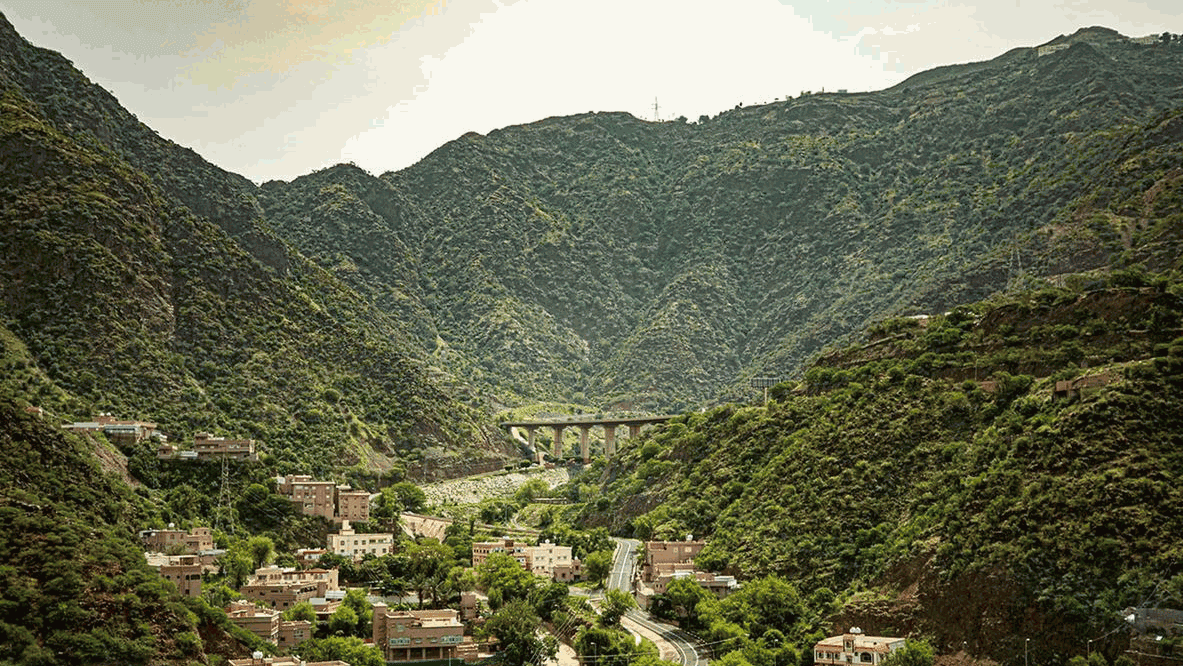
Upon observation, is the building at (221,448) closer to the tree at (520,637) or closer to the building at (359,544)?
the building at (359,544)

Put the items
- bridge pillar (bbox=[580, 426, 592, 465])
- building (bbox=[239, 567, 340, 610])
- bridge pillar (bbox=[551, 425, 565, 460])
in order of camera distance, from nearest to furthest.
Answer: building (bbox=[239, 567, 340, 610])
bridge pillar (bbox=[580, 426, 592, 465])
bridge pillar (bbox=[551, 425, 565, 460])

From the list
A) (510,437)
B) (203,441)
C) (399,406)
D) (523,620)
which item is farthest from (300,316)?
(523,620)

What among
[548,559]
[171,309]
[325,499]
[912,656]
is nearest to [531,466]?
[171,309]

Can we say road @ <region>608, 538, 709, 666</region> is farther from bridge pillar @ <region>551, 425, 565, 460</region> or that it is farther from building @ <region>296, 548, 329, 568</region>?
bridge pillar @ <region>551, 425, 565, 460</region>

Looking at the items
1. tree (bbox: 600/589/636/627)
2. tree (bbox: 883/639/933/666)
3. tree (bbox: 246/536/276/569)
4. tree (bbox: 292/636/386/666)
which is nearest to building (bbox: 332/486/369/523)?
tree (bbox: 246/536/276/569)

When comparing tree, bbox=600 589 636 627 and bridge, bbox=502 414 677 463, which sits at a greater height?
bridge, bbox=502 414 677 463

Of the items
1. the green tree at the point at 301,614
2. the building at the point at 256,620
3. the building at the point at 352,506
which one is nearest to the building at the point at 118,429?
the building at the point at 352,506

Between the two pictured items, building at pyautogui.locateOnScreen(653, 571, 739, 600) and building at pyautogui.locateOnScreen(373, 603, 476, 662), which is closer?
building at pyautogui.locateOnScreen(373, 603, 476, 662)
